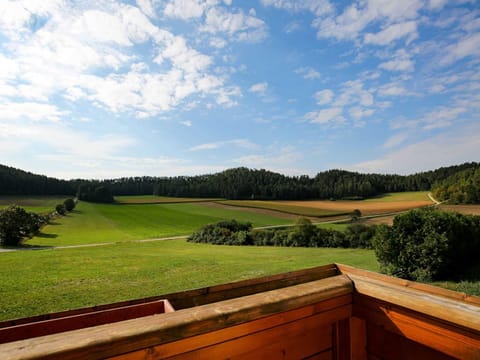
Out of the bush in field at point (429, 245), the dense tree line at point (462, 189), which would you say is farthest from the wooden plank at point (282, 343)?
the dense tree line at point (462, 189)

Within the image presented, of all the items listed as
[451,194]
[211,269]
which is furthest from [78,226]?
[451,194]

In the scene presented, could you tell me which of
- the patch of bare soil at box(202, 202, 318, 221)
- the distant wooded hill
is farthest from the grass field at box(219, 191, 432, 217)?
the distant wooded hill

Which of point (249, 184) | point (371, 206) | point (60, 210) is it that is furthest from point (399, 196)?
point (60, 210)

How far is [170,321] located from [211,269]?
12.6 metres

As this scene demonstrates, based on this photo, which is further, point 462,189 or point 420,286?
point 462,189

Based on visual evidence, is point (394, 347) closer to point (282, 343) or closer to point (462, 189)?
point (282, 343)

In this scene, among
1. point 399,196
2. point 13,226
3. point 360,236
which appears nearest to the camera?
point 360,236

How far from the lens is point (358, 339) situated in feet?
4.84

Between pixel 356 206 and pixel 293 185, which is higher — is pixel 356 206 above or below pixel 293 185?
below

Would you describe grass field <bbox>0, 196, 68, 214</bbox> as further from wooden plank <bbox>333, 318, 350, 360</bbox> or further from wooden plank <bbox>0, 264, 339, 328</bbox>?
wooden plank <bbox>333, 318, 350, 360</bbox>

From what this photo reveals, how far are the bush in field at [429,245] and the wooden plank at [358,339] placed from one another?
29.8ft

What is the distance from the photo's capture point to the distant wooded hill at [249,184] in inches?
2023

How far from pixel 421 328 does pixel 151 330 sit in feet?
3.67

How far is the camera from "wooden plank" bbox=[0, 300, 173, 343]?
1.04 meters
